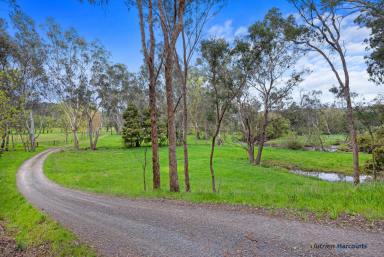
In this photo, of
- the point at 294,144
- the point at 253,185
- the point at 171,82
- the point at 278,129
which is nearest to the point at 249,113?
the point at 253,185

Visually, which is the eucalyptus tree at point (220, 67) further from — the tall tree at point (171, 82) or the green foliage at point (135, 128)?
the green foliage at point (135, 128)

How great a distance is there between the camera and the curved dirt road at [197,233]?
4238 millimetres

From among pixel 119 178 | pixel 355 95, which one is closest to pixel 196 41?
pixel 119 178

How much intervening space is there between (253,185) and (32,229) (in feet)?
47.5

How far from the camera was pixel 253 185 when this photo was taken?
58.1 ft

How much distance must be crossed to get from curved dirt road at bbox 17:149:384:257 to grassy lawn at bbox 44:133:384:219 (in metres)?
1.24

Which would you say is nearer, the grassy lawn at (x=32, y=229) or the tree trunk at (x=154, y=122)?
the grassy lawn at (x=32, y=229)

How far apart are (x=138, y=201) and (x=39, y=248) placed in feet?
13.1

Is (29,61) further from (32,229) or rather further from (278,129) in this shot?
(278,129)

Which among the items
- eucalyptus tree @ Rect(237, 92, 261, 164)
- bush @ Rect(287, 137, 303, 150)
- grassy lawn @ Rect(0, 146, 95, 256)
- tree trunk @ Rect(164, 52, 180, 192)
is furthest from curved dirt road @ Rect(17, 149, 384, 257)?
bush @ Rect(287, 137, 303, 150)

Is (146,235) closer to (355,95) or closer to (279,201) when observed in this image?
(279,201)

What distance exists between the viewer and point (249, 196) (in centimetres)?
831

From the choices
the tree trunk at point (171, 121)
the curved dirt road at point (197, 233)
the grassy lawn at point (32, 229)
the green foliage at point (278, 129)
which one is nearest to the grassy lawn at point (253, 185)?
the tree trunk at point (171, 121)

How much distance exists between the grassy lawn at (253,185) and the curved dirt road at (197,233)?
1240 mm
